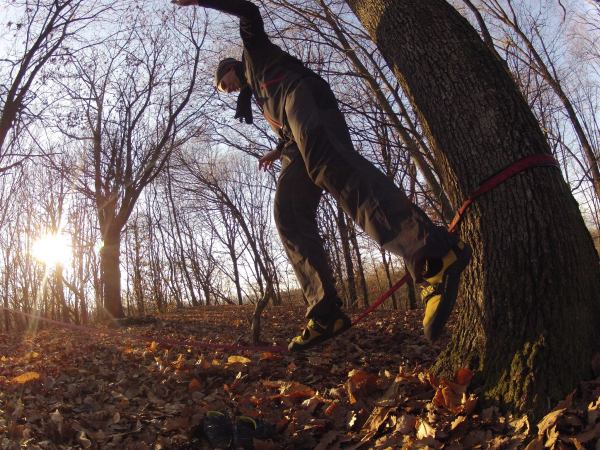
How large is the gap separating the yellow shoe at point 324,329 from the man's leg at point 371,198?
614 mm

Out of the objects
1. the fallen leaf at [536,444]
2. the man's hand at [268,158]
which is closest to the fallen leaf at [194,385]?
the man's hand at [268,158]

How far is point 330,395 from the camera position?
8.99ft

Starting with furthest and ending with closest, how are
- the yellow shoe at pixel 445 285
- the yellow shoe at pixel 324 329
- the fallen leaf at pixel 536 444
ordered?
the yellow shoe at pixel 324 329 → the yellow shoe at pixel 445 285 → the fallen leaf at pixel 536 444

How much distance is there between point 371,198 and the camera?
221cm

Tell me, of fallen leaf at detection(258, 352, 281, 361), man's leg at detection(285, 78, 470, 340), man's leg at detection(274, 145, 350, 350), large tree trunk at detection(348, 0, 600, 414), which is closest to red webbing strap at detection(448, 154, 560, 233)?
large tree trunk at detection(348, 0, 600, 414)

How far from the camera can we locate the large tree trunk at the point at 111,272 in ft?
43.7

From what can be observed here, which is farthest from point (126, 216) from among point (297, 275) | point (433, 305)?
point (433, 305)

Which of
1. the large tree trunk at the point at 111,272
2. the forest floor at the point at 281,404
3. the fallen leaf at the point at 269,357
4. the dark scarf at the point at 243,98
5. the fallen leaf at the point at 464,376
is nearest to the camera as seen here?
the forest floor at the point at 281,404

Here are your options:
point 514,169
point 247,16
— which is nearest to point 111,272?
point 247,16

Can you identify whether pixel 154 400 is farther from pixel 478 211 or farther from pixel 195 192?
pixel 195 192

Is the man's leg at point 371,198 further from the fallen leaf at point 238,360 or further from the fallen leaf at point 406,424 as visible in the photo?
the fallen leaf at point 238,360

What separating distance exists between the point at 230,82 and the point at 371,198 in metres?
1.48

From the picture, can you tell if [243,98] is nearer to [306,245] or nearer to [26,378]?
[306,245]

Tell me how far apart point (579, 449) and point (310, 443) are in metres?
1.19
